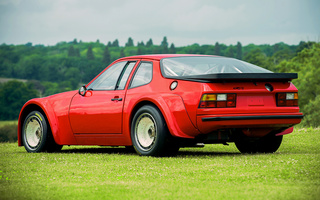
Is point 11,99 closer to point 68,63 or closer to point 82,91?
point 68,63

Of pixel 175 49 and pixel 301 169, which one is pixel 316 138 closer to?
pixel 301 169

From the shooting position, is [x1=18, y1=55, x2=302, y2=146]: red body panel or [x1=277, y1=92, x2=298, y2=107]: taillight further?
[x1=277, y1=92, x2=298, y2=107]: taillight

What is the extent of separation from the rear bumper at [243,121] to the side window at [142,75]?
1327mm

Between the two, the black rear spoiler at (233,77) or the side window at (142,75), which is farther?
the side window at (142,75)

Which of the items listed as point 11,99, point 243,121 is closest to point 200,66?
point 243,121

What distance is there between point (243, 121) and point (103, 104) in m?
2.53

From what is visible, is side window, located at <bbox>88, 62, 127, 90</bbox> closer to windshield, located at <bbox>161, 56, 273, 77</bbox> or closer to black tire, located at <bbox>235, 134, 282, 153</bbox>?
windshield, located at <bbox>161, 56, 273, 77</bbox>

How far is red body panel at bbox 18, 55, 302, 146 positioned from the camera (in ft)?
25.8

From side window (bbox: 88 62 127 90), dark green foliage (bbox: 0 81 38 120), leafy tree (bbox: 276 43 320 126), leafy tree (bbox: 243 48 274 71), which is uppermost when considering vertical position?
leafy tree (bbox: 243 48 274 71)

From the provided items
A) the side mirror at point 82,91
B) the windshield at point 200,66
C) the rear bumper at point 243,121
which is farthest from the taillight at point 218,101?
the side mirror at point 82,91

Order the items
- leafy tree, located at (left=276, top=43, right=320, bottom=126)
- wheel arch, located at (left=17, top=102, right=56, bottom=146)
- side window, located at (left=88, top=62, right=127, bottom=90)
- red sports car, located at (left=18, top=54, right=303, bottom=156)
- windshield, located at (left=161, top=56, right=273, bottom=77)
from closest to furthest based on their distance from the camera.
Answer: red sports car, located at (left=18, top=54, right=303, bottom=156), windshield, located at (left=161, top=56, right=273, bottom=77), side window, located at (left=88, top=62, right=127, bottom=90), wheel arch, located at (left=17, top=102, right=56, bottom=146), leafy tree, located at (left=276, top=43, right=320, bottom=126)

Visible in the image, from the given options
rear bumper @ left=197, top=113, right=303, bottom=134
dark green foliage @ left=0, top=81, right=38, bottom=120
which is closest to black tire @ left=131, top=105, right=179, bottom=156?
rear bumper @ left=197, top=113, right=303, bottom=134

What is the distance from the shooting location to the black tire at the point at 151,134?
322 inches

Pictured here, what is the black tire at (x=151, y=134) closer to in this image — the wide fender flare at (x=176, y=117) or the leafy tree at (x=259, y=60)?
the wide fender flare at (x=176, y=117)
